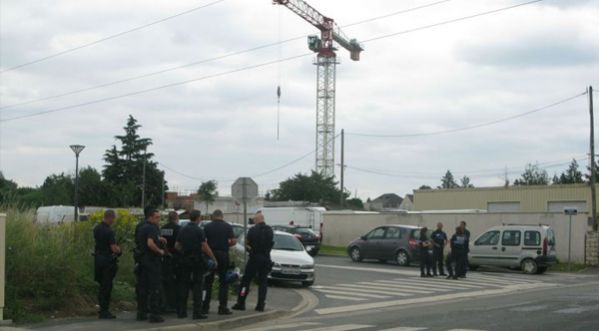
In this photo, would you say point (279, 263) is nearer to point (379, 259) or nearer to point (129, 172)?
point (379, 259)

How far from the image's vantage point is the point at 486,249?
96.6ft

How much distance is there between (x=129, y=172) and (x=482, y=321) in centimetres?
7116

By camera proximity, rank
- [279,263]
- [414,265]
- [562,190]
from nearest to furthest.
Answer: [279,263] → [414,265] → [562,190]

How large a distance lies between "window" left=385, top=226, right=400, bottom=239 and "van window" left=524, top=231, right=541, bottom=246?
4.96m

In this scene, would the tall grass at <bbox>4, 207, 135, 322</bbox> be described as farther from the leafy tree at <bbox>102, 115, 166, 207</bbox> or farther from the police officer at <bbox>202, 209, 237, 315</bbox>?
the leafy tree at <bbox>102, 115, 166, 207</bbox>

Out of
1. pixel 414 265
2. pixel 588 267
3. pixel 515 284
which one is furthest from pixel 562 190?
pixel 515 284

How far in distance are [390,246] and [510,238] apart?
465 centimetres

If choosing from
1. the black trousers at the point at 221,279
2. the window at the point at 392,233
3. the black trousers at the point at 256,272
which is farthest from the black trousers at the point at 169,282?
the window at the point at 392,233

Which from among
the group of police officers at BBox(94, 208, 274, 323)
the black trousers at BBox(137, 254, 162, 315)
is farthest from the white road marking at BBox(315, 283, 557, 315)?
the black trousers at BBox(137, 254, 162, 315)

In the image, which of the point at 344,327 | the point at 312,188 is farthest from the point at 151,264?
the point at 312,188

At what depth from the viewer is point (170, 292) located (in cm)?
1391

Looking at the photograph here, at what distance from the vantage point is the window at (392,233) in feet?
102

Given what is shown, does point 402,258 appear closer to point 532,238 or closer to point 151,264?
point 532,238

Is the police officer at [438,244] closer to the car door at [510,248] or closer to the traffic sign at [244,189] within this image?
the car door at [510,248]
